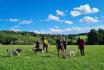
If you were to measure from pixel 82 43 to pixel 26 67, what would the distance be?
14741 mm

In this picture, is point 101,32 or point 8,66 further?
point 101,32

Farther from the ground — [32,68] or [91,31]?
[91,31]

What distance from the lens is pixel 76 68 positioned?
25297mm

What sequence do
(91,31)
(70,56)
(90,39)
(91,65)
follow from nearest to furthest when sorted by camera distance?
1. (91,65)
2. (70,56)
3. (90,39)
4. (91,31)

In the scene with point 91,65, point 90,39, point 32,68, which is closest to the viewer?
point 32,68

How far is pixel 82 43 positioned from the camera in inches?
1495

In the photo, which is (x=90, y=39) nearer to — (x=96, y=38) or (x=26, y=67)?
(x=96, y=38)

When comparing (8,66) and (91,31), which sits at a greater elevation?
(91,31)

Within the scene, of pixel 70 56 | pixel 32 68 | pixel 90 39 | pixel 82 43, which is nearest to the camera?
pixel 32 68

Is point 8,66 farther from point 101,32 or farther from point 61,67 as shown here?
point 101,32

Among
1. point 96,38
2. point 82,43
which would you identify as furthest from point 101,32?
point 82,43

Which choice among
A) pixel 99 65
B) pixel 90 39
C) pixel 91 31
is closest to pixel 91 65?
pixel 99 65

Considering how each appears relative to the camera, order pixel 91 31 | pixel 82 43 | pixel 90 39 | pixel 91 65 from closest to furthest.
→ pixel 91 65, pixel 82 43, pixel 90 39, pixel 91 31

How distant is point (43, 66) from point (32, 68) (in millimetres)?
1305
